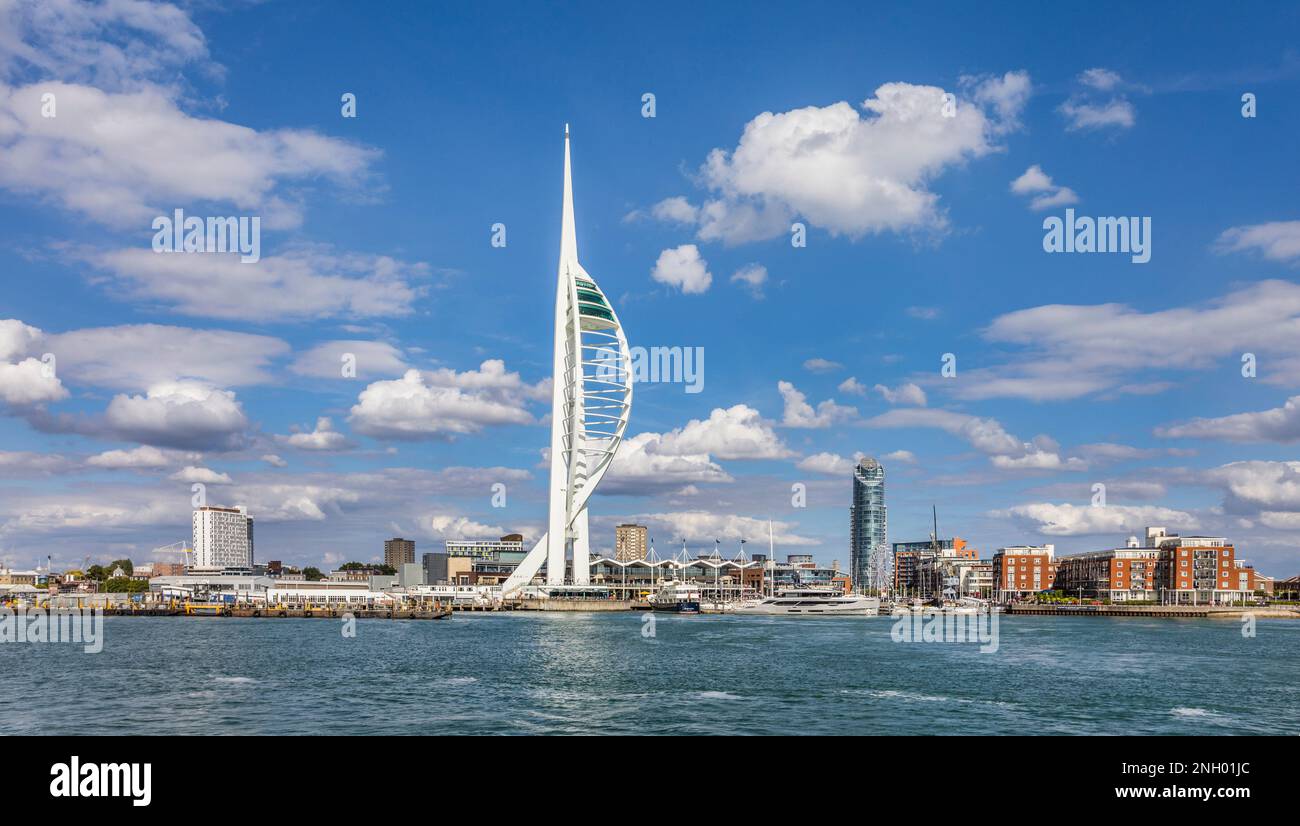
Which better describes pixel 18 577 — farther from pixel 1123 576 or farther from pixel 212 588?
pixel 1123 576

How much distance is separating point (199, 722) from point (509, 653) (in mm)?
26856

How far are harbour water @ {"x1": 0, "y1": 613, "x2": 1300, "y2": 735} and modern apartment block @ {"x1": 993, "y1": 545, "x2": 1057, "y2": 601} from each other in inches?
4035

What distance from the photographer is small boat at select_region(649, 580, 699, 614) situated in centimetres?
13150

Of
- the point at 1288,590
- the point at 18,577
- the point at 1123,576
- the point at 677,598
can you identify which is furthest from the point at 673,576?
the point at 18,577

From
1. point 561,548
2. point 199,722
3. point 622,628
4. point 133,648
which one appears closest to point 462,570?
point 561,548

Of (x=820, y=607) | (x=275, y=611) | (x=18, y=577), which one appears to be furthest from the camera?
(x=18, y=577)

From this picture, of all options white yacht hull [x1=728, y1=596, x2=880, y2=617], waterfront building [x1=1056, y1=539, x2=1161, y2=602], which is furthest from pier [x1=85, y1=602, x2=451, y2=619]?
waterfront building [x1=1056, y1=539, x2=1161, y2=602]

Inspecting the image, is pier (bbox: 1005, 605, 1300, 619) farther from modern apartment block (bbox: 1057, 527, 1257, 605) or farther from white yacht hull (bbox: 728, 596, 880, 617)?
white yacht hull (bbox: 728, 596, 880, 617)

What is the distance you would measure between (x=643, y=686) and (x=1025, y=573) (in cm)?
14797

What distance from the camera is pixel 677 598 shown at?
14400cm

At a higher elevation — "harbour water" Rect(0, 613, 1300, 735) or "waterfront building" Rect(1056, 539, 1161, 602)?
"harbour water" Rect(0, 613, 1300, 735)
